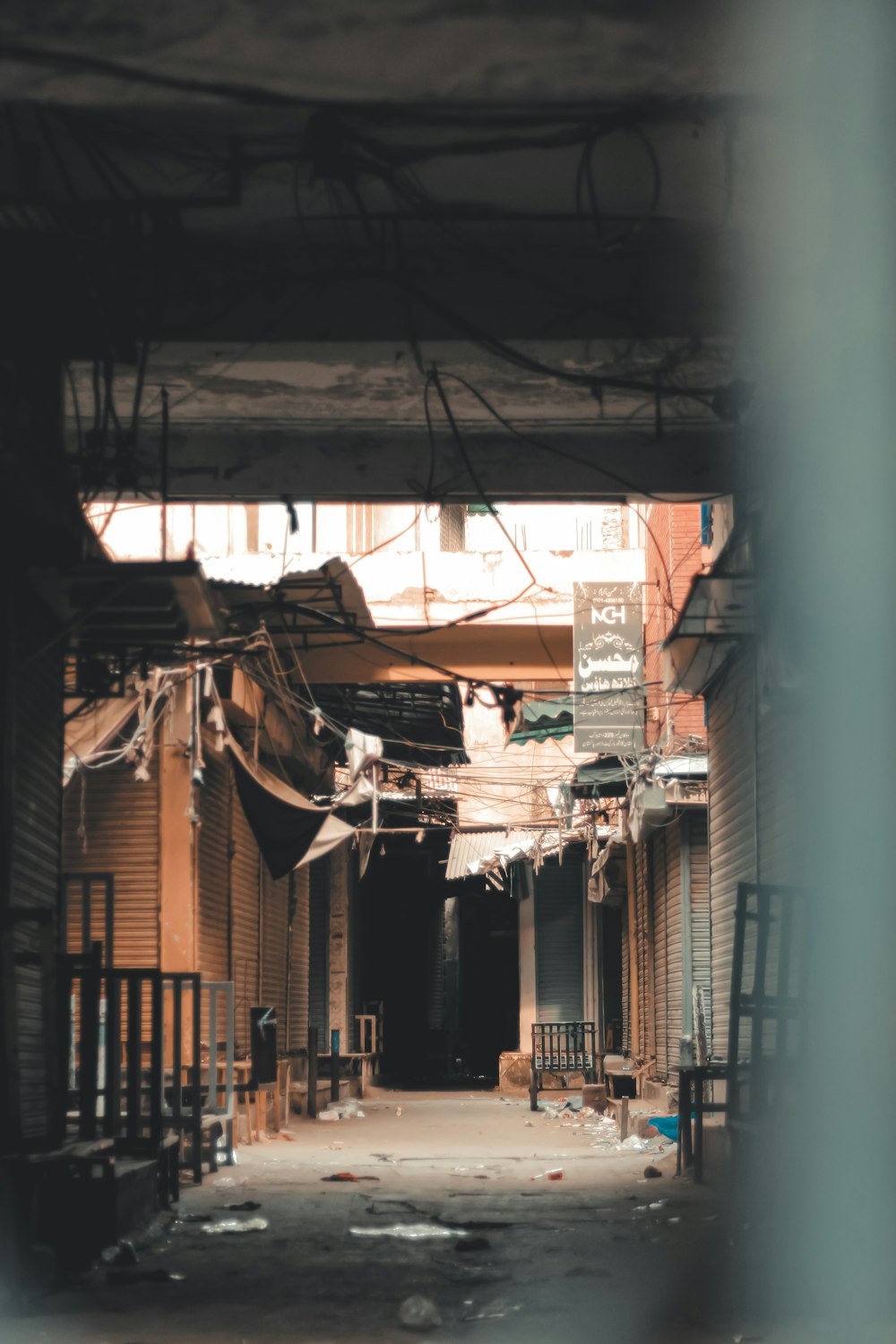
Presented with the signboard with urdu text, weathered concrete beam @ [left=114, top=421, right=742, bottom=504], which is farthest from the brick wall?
weathered concrete beam @ [left=114, top=421, right=742, bottom=504]

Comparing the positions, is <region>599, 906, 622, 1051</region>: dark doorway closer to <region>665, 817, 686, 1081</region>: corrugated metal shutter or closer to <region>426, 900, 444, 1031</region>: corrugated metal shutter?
<region>426, 900, 444, 1031</region>: corrugated metal shutter

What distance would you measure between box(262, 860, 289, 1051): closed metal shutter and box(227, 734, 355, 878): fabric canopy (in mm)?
4597

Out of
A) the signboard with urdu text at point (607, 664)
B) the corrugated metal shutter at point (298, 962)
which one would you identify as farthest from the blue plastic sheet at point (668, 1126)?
the corrugated metal shutter at point (298, 962)

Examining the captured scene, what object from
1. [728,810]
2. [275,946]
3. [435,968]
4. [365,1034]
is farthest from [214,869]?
[435,968]

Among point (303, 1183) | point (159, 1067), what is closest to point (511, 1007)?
point (303, 1183)

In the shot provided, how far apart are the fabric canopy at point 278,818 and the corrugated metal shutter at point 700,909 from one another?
473 cm

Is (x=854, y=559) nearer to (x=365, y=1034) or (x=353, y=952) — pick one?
(x=365, y=1034)

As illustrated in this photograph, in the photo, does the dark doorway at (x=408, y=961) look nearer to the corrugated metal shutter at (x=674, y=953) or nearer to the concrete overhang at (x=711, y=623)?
the corrugated metal shutter at (x=674, y=953)

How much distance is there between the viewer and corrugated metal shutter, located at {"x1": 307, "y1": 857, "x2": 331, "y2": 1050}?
92.3 ft

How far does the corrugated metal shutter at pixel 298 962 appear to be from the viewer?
2330cm

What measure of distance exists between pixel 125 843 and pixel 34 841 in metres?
7.11

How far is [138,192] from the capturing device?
24.0 feet

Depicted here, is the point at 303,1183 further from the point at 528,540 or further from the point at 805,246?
the point at 528,540

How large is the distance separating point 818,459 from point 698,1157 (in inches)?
320
